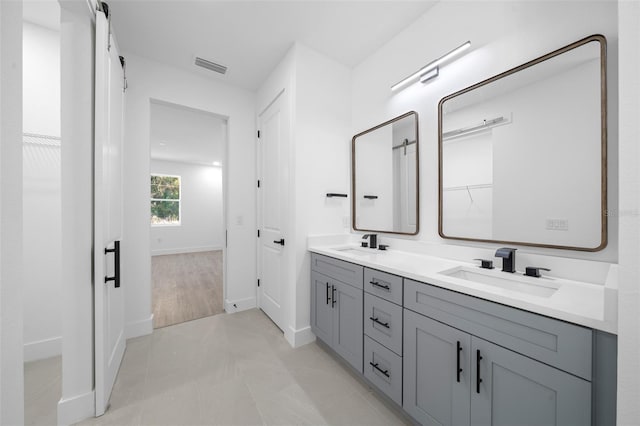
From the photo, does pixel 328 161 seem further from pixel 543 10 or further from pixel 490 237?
pixel 543 10

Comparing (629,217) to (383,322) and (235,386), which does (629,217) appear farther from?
(235,386)

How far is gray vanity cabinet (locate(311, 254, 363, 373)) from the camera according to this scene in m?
1.75

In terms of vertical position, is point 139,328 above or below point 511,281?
below

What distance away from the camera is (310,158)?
2354mm

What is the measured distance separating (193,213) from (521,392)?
8.57 meters

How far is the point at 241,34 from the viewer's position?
2.17 metres

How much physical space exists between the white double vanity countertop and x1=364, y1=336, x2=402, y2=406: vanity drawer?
0.53 metres

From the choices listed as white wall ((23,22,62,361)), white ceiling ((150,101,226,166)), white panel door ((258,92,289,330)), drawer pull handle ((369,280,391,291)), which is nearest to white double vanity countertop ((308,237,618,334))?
drawer pull handle ((369,280,391,291))

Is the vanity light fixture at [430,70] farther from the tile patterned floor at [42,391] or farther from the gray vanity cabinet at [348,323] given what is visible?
the tile patterned floor at [42,391]

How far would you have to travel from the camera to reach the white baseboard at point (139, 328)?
7.78 feet

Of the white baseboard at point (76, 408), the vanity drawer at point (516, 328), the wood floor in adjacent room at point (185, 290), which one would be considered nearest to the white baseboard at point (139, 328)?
the wood floor in adjacent room at point (185, 290)

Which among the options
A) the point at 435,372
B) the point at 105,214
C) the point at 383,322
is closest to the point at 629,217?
the point at 435,372

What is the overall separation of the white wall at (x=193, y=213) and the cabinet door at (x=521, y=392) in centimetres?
777

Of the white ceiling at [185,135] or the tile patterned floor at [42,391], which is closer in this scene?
the tile patterned floor at [42,391]
